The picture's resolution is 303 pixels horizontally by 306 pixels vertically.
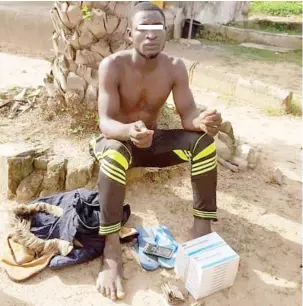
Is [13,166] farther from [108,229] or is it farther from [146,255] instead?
[146,255]

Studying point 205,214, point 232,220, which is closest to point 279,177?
point 232,220

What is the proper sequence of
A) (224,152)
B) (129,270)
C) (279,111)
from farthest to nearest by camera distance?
(279,111) → (224,152) → (129,270)

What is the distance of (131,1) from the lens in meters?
3.55

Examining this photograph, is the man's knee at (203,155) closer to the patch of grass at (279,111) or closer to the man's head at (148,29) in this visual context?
the man's head at (148,29)

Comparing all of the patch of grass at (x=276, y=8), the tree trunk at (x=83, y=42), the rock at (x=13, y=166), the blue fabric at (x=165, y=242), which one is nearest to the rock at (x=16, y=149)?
the rock at (x=13, y=166)

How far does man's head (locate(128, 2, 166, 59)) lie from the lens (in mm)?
2631

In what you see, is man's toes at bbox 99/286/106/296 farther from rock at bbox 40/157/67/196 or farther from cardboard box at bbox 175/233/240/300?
rock at bbox 40/157/67/196

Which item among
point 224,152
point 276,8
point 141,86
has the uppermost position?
point 276,8

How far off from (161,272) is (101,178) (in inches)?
27.0

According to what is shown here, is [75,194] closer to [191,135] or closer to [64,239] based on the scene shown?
[64,239]

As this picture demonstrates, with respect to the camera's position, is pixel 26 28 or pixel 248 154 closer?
pixel 248 154

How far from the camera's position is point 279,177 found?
3959mm

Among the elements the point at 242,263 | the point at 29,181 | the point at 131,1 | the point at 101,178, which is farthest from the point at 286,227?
the point at 131,1

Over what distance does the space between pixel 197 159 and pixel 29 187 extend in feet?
4.21
